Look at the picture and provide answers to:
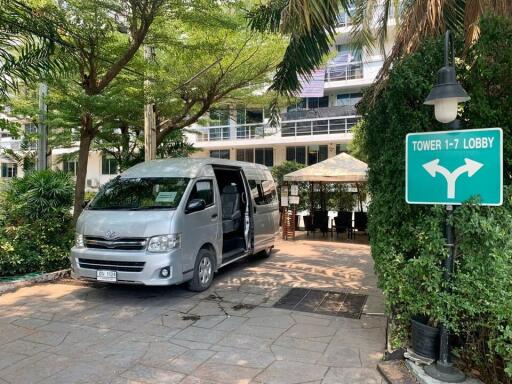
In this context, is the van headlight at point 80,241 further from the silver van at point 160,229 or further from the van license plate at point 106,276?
the van license plate at point 106,276

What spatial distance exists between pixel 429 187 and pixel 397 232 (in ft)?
2.14

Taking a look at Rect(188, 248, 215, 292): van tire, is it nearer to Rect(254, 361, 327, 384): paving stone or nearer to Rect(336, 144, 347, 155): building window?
Rect(254, 361, 327, 384): paving stone

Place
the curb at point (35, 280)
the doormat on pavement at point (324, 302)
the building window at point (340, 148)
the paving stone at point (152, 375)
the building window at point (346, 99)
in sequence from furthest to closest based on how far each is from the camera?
the building window at point (346, 99), the building window at point (340, 148), the curb at point (35, 280), the doormat on pavement at point (324, 302), the paving stone at point (152, 375)

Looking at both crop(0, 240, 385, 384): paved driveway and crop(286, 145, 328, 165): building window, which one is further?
crop(286, 145, 328, 165): building window

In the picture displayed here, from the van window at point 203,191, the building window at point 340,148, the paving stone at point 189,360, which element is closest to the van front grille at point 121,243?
A: the van window at point 203,191

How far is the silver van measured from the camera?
561 centimetres

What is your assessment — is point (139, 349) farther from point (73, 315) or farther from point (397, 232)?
point (397, 232)

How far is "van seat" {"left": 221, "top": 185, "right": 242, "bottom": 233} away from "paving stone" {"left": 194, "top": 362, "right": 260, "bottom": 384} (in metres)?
4.32

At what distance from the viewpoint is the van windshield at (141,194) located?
6176mm

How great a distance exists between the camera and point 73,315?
5.34 metres

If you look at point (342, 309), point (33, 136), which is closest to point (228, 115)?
point (33, 136)

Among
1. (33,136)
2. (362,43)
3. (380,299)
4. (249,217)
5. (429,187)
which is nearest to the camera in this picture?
(429,187)

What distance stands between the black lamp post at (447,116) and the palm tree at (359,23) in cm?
120

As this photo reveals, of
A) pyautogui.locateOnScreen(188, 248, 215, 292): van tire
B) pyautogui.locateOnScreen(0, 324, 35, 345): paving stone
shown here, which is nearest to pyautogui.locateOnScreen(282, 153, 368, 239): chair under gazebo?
pyautogui.locateOnScreen(188, 248, 215, 292): van tire
